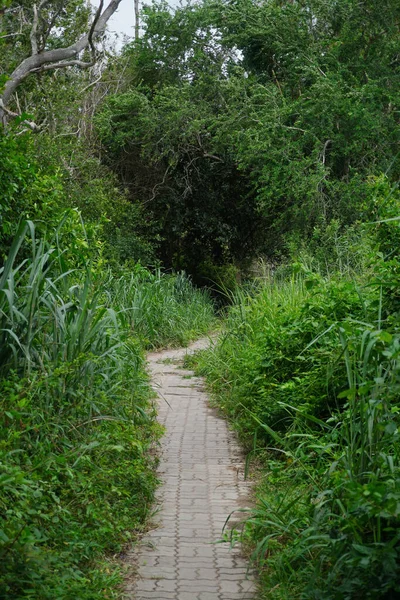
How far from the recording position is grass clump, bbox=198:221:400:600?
4066 mm

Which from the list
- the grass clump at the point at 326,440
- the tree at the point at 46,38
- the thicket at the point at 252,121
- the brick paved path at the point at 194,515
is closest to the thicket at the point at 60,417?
the brick paved path at the point at 194,515

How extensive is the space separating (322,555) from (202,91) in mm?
19719

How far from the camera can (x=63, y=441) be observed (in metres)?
5.87

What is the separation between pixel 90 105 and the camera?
23172 mm

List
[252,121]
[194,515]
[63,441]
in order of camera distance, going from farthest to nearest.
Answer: [252,121] → [194,515] → [63,441]

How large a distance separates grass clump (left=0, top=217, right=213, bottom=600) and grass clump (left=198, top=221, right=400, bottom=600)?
959 mm

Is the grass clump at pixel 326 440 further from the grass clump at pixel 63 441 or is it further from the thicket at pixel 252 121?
the thicket at pixel 252 121

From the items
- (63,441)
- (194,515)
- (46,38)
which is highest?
(46,38)

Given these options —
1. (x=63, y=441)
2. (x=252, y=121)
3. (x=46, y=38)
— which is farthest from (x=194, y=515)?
(x=252, y=121)

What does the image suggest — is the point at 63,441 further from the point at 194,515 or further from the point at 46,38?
the point at 46,38

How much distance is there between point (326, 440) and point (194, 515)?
3.82 ft

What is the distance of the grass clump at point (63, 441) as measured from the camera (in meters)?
4.36

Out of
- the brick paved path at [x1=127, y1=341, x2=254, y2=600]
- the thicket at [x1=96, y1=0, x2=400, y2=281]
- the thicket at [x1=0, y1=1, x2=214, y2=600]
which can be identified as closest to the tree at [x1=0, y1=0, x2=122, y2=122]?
the thicket at [x1=96, y1=0, x2=400, y2=281]

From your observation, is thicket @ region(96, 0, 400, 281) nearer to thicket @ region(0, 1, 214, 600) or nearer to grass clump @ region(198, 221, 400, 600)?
grass clump @ region(198, 221, 400, 600)
